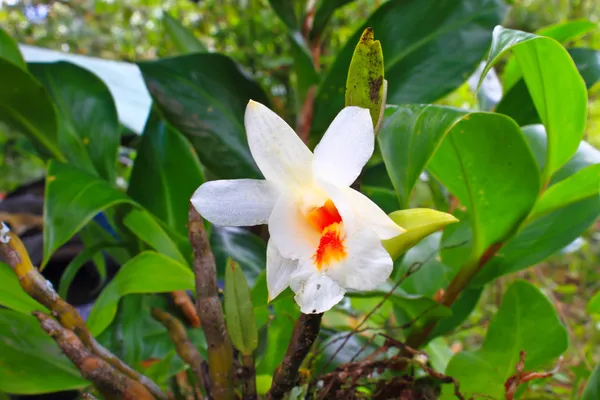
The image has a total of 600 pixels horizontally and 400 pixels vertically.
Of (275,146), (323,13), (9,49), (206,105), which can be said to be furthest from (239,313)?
(323,13)

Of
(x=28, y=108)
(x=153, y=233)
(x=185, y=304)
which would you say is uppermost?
(x=28, y=108)

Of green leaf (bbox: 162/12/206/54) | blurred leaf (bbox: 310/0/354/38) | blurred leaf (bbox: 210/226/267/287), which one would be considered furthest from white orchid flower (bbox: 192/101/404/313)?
green leaf (bbox: 162/12/206/54)

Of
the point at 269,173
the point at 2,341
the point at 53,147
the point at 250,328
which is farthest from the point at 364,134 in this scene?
the point at 53,147

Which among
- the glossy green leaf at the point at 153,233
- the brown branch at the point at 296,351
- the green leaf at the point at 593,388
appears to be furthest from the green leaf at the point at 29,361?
the green leaf at the point at 593,388

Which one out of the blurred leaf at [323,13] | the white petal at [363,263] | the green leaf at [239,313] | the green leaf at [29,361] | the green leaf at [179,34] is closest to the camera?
the white petal at [363,263]

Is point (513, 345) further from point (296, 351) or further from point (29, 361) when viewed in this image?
point (29, 361)

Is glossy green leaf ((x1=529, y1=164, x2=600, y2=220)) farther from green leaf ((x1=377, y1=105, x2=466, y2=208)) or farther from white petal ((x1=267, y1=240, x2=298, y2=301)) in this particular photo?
white petal ((x1=267, y1=240, x2=298, y2=301))

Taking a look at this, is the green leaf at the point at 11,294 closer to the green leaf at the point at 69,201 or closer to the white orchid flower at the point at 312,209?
the green leaf at the point at 69,201

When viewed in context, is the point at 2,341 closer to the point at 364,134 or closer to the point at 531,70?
the point at 364,134
